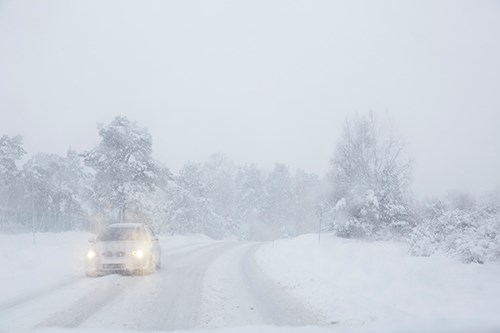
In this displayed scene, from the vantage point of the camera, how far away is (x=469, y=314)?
893 centimetres

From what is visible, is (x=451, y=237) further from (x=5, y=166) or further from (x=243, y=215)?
(x=243, y=215)

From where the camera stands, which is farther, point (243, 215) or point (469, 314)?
point (243, 215)

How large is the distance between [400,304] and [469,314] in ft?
4.47

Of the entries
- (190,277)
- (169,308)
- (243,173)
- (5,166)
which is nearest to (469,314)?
(169,308)

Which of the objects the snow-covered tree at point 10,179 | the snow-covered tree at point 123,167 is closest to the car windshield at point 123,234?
the snow-covered tree at point 123,167

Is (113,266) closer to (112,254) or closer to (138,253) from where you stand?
(112,254)

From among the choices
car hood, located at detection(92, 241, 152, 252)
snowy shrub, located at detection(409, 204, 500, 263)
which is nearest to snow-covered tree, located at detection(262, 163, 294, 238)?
snowy shrub, located at detection(409, 204, 500, 263)

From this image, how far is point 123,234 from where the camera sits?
17.9 m

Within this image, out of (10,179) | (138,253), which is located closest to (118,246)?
(138,253)

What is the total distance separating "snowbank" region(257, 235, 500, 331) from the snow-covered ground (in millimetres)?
20

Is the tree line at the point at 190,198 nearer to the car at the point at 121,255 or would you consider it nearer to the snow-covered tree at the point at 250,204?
the car at the point at 121,255

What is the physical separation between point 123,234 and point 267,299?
738cm

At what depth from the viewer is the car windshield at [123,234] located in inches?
694

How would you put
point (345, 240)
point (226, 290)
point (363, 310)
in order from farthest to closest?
point (345, 240) < point (226, 290) < point (363, 310)
